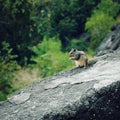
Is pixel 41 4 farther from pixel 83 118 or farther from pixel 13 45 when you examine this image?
pixel 83 118

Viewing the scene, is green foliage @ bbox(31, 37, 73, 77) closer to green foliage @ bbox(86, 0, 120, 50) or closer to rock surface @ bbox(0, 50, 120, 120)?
rock surface @ bbox(0, 50, 120, 120)

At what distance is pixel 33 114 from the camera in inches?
349

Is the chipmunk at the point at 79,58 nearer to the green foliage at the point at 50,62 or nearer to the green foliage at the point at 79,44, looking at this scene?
the green foliage at the point at 50,62

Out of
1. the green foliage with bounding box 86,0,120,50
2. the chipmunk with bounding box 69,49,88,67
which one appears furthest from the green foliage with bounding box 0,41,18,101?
the green foliage with bounding box 86,0,120,50

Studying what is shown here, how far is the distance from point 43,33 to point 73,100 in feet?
81.9

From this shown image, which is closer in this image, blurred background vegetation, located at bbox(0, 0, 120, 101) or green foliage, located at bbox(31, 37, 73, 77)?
blurred background vegetation, located at bbox(0, 0, 120, 101)

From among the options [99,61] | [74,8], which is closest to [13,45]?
[99,61]

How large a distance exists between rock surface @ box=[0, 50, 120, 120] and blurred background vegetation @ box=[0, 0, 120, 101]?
16.0 feet

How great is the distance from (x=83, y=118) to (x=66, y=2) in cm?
2884

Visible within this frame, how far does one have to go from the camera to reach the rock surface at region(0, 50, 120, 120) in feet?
29.1

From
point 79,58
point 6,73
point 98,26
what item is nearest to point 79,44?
point 98,26

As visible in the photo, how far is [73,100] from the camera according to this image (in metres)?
8.97

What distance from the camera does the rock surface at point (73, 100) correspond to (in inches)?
350

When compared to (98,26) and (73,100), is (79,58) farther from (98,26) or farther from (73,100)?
(98,26)
